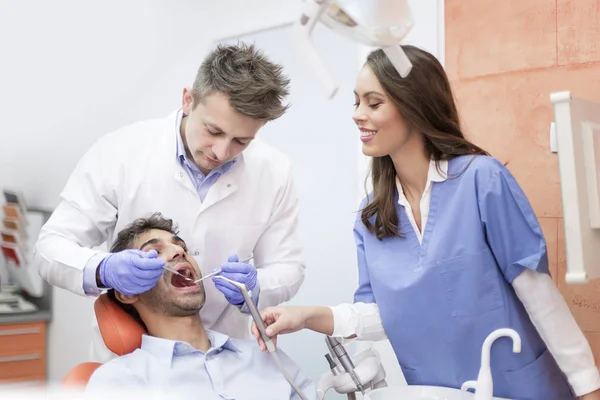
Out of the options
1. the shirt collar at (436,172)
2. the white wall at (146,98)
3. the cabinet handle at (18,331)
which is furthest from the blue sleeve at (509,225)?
the cabinet handle at (18,331)

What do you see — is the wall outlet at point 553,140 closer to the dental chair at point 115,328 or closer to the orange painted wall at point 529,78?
the orange painted wall at point 529,78

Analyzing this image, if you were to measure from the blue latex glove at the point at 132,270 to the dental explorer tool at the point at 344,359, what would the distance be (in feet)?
1.50

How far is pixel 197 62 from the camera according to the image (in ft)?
9.42

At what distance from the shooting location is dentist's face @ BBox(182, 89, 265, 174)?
1.67 m

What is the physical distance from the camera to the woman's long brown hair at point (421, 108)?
1601 millimetres

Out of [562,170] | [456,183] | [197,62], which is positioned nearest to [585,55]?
[456,183]

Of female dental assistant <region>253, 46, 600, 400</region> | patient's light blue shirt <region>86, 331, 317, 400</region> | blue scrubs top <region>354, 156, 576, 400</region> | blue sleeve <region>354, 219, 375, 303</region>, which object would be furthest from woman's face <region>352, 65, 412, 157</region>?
patient's light blue shirt <region>86, 331, 317, 400</region>

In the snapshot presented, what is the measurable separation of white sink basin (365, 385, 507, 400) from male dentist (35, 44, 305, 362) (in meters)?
0.47

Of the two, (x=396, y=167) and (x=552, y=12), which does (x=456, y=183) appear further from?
(x=552, y=12)

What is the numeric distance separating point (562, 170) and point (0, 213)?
1.69m

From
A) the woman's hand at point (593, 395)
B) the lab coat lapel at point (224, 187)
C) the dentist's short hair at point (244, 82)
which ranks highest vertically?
the dentist's short hair at point (244, 82)

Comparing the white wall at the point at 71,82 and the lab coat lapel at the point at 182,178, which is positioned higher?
the white wall at the point at 71,82

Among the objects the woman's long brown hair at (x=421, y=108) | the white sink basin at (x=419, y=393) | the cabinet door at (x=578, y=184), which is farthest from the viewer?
the woman's long brown hair at (x=421, y=108)

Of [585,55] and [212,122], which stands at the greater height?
[585,55]
